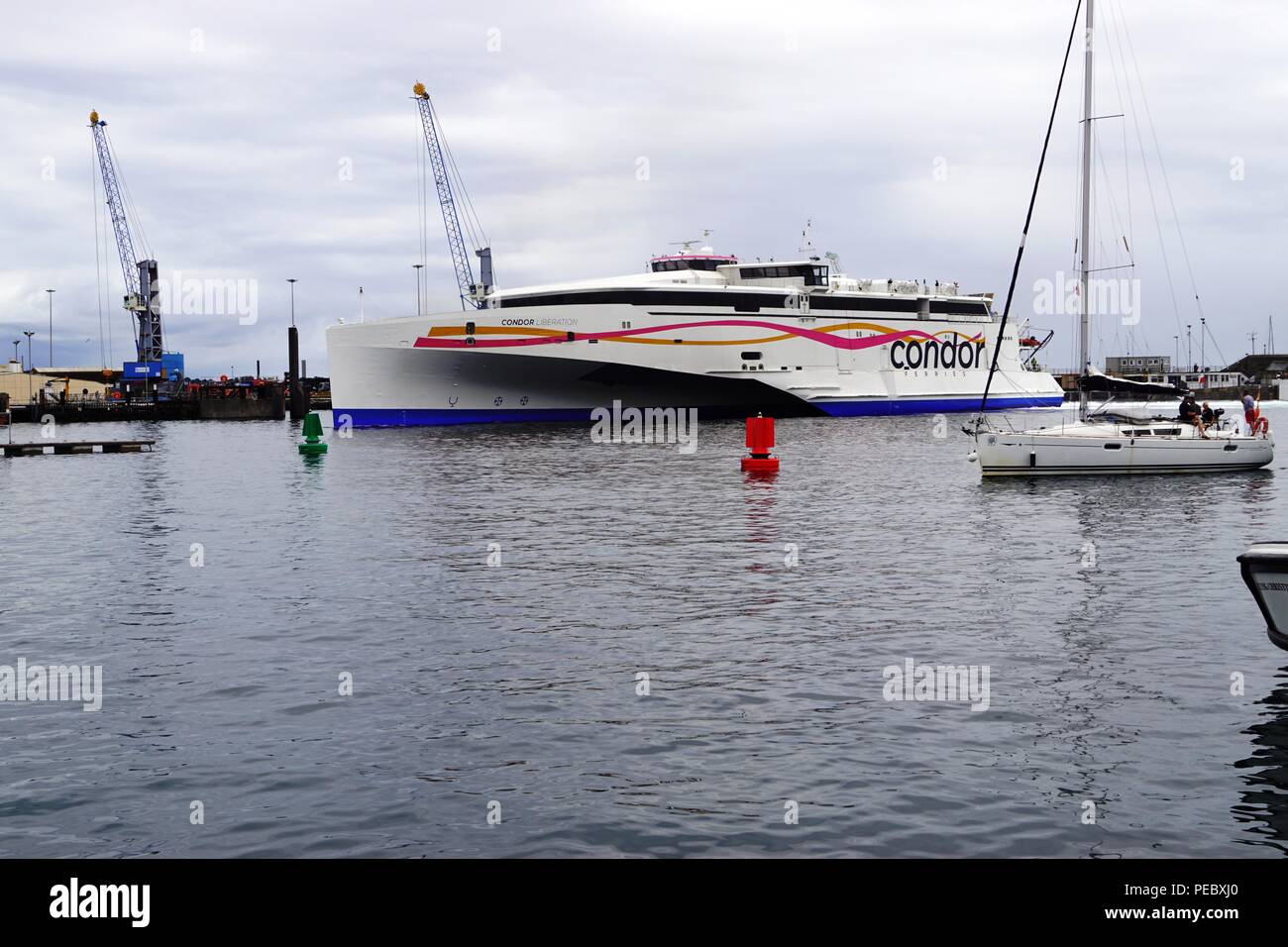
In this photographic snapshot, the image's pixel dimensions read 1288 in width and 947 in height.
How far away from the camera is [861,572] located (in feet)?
64.2

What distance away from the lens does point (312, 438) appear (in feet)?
165

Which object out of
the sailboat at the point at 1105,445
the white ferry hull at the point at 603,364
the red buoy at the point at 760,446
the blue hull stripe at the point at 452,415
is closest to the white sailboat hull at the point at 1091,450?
the sailboat at the point at 1105,445

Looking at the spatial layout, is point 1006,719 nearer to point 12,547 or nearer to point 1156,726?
point 1156,726

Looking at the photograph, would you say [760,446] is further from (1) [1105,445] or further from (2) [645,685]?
(2) [645,685]

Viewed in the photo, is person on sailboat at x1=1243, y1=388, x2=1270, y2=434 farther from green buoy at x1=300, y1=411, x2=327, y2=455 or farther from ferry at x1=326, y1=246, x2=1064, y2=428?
green buoy at x1=300, y1=411, x2=327, y2=455

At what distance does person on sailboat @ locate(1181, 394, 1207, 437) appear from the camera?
37344 millimetres

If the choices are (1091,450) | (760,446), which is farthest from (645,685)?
(760,446)

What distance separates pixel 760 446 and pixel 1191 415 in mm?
13639

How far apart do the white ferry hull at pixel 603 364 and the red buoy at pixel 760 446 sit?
2556 cm

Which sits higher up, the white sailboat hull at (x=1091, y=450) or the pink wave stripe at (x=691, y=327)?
the pink wave stripe at (x=691, y=327)

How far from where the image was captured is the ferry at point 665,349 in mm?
65000

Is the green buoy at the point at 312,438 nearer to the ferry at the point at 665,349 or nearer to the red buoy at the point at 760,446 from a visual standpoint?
the ferry at the point at 665,349
